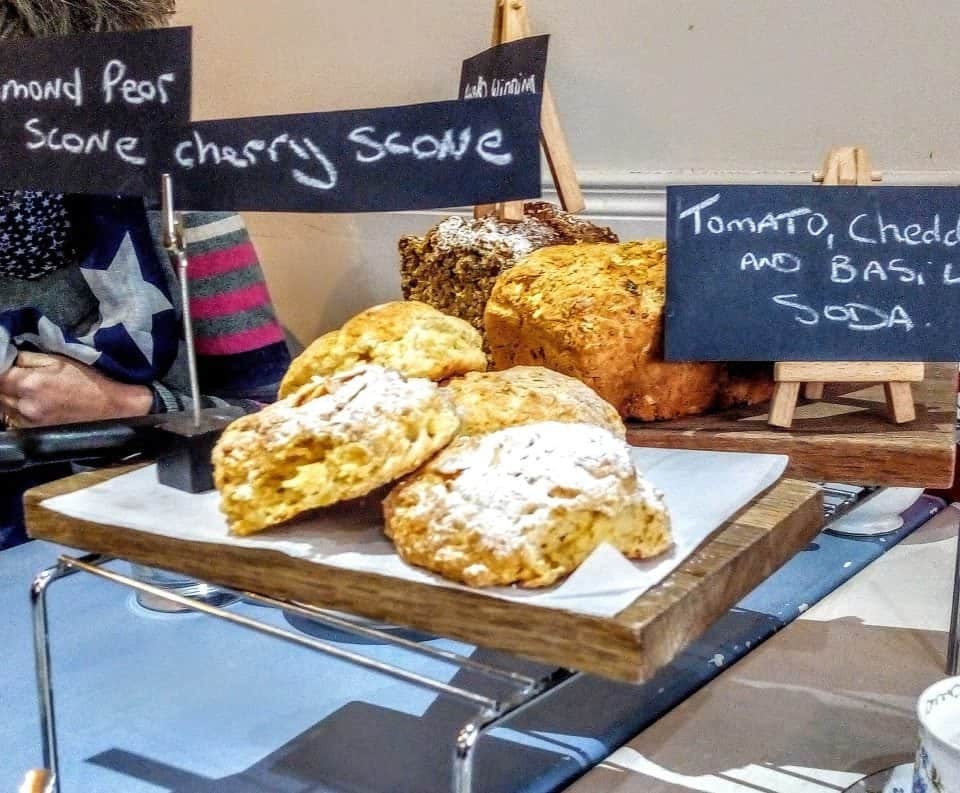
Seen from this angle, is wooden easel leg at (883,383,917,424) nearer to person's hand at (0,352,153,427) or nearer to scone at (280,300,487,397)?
scone at (280,300,487,397)

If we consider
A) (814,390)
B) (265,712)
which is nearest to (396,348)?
(265,712)

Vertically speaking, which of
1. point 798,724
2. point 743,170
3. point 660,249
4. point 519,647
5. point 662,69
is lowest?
point 798,724

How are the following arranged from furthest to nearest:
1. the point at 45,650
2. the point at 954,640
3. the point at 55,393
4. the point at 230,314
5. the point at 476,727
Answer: the point at 230,314
the point at 55,393
the point at 954,640
the point at 45,650
the point at 476,727

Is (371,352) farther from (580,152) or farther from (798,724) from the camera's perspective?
(580,152)

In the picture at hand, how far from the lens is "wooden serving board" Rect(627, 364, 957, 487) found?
918mm

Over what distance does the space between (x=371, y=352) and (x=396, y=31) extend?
124 cm

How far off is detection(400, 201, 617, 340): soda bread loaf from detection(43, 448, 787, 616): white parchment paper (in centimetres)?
41

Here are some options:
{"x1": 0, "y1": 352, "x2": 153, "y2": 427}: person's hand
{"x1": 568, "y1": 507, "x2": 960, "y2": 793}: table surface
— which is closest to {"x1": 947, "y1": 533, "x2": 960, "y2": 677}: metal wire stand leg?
{"x1": 568, "y1": 507, "x2": 960, "y2": 793}: table surface

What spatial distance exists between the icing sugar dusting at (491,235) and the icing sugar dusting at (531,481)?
1.87 ft

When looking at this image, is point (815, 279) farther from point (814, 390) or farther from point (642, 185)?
point (642, 185)

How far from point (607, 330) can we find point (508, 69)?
44 cm

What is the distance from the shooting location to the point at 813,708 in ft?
3.14

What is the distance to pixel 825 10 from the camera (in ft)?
4.85

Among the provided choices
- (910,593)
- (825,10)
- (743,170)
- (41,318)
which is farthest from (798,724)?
(41,318)
